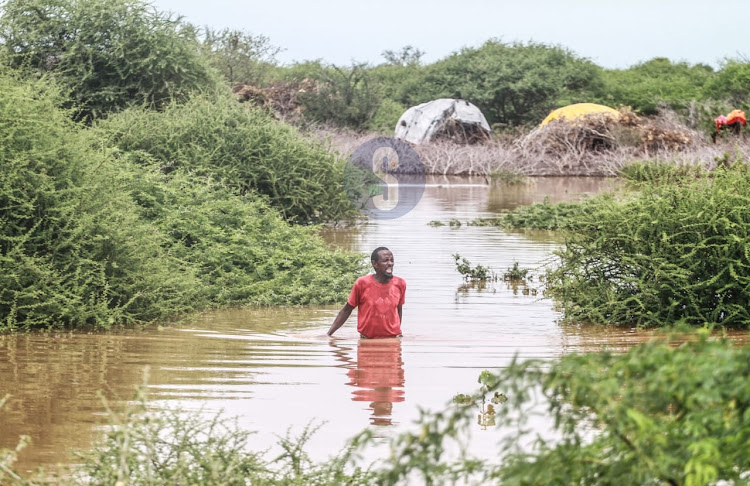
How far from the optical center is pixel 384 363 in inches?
393

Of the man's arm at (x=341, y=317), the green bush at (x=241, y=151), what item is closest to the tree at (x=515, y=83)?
the green bush at (x=241, y=151)

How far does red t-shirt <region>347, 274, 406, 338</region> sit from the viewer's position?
1060 cm

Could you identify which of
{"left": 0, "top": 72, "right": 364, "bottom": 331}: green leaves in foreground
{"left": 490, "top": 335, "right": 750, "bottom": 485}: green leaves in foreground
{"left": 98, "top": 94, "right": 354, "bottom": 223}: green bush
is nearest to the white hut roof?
{"left": 98, "top": 94, "right": 354, "bottom": 223}: green bush

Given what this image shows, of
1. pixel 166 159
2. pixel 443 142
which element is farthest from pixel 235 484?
pixel 443 142

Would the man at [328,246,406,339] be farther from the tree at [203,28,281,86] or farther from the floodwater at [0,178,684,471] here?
the tree at [203,28,281,86]

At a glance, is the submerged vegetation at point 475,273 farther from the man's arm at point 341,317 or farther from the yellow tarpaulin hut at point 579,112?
the yellow tarpaulin hut at point 579,112

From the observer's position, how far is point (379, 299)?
10.7 meters

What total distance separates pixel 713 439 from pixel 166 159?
17186 millimetres

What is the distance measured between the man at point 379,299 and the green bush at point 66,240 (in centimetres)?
222

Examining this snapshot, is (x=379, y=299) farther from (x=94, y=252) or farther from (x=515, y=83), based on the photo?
(x=515, y=83)

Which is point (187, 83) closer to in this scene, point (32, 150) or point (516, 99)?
point (32, 150)

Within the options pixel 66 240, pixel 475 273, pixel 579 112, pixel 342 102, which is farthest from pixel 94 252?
pixel 342 102

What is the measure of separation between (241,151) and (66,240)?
9425mm

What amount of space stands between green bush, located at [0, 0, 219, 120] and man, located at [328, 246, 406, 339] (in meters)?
14.7
